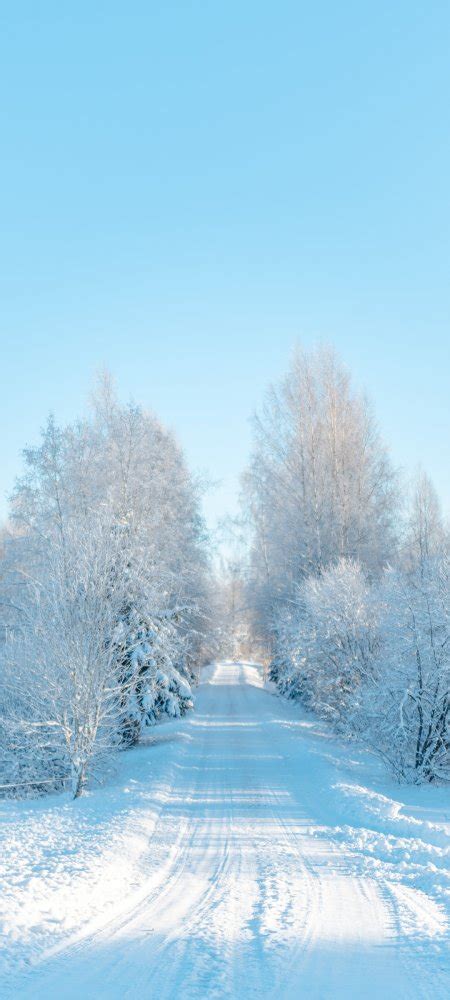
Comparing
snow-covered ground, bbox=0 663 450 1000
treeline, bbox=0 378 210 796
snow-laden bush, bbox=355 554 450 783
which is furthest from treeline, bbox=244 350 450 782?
treeline, bbox=0 378 210 796

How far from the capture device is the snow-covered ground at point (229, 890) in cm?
477

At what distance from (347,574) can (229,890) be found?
14269 mm

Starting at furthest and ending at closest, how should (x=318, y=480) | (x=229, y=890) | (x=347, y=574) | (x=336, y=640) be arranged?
(x=318, y=480)
(x=347, y=574)
(x=336, y=640)
(x=229, y=890)


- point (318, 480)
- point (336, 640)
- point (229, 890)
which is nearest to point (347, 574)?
point (336, 640)

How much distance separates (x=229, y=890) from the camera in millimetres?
7074

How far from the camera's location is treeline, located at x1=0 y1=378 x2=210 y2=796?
14.3m

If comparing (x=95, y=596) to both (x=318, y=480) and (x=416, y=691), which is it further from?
(x=318, y=480)

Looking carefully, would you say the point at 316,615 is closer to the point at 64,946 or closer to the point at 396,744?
the point at 396,744

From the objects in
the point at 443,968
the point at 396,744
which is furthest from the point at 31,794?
A: the point at 443,968

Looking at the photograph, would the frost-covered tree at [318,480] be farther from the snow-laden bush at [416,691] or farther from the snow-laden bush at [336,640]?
the snow-laden bush at [416,691]

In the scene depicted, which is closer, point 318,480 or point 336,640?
point 336,640

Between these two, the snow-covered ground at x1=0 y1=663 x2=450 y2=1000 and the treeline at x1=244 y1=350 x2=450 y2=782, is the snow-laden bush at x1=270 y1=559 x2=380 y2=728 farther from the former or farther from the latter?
the snow-covered ground at x1=0 y1=663 x2=450 y2=1000

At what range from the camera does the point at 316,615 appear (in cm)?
2058

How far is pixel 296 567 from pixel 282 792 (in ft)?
52.2
